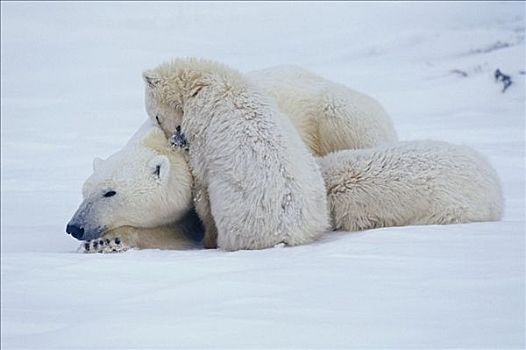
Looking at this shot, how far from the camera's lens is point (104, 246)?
4.46 metres

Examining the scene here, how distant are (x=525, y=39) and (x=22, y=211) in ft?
41.0

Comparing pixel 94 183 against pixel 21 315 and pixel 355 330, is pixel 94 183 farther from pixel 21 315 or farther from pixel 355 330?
pixel 355 330

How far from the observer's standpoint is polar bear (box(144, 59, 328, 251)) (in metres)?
4.31

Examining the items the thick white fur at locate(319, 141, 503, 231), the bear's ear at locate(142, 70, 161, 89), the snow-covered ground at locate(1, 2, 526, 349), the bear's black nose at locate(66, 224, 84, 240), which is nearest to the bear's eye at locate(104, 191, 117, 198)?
the bear's black nose at locate(66, 224, 84, 240)

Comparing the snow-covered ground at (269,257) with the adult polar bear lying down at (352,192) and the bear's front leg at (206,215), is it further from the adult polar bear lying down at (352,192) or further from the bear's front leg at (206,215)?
the bear's front leg at (206,215)

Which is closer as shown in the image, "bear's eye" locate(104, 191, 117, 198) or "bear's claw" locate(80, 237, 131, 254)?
"bear's claw" locate(80, 237, 131, 254)

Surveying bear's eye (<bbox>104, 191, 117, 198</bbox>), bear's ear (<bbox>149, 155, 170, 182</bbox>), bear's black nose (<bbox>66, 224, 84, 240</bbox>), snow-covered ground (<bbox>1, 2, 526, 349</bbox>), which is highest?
bear's ear (<bbox>149, 155, 170, 182</bbox>)

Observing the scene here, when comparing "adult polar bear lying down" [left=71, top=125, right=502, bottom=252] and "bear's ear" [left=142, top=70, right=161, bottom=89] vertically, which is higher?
"bear's ear" [left=142, top=70, right=161, bottom=89]

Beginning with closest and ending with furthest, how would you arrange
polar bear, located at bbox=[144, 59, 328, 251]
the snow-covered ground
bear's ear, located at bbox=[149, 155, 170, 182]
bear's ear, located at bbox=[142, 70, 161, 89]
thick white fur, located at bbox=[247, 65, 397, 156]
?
the snow-covered ground
polar bear, located at bbox=[144, 59, 328, 251]
bear's ear, located at bbox=[149, 155, 170, 182]
bear's ear, located at bbox=[142, 70, 161, 89]
thick white fur, located at bbox=[247, 65, 397, 156]

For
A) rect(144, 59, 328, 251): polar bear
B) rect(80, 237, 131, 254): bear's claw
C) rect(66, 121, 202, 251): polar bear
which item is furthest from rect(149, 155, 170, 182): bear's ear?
rect(80, 237, 131, 254): bear's claw

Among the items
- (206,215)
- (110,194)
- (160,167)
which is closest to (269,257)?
(206,215)

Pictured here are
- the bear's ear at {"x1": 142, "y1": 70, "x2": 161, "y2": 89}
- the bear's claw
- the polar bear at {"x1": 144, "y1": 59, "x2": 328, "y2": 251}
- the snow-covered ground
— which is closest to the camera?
the snow-covered ground

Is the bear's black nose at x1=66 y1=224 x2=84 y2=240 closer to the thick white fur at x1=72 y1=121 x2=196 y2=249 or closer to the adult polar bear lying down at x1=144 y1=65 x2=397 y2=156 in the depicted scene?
the thick white fur at x1=72 y1=121 x2=196 y2=249

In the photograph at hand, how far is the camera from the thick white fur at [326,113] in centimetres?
522
